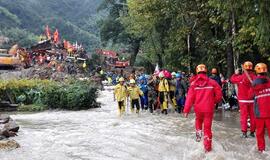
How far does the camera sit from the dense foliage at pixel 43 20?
110 meters

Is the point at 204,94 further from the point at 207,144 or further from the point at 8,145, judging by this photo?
the point at 8,145

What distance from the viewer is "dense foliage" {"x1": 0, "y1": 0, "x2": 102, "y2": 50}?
359 ft

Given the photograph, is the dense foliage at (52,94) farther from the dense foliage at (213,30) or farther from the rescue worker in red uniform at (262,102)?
the rescue worker in red uniform at (262,102)

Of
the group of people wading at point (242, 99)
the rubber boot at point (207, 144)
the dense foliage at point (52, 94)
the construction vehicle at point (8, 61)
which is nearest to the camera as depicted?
the group of people wading at point (242, 99)

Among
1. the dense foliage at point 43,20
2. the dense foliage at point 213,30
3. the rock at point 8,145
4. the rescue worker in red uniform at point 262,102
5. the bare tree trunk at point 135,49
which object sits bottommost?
the rock at point 8,145

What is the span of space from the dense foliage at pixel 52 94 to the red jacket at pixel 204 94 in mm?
15424

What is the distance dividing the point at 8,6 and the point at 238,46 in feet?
385

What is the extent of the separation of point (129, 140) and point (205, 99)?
3.44m

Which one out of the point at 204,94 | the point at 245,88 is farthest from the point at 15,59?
Result: the point at 204,94

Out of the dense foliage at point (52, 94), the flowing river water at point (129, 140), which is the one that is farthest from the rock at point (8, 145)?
the dense foliage at point (52, 94)

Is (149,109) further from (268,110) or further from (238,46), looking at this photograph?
(268,110)

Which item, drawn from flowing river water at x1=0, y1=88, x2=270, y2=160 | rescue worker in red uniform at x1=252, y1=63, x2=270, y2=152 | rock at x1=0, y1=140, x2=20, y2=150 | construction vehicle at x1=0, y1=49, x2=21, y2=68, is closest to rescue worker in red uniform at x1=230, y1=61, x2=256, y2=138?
flowing river water at x1=0, y1=88, x2=270, y2=160

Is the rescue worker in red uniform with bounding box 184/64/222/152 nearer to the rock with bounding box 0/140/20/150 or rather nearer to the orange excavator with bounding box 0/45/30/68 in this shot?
the rock with bounding box 0/140/20/150

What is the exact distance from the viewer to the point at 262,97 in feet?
34.8
